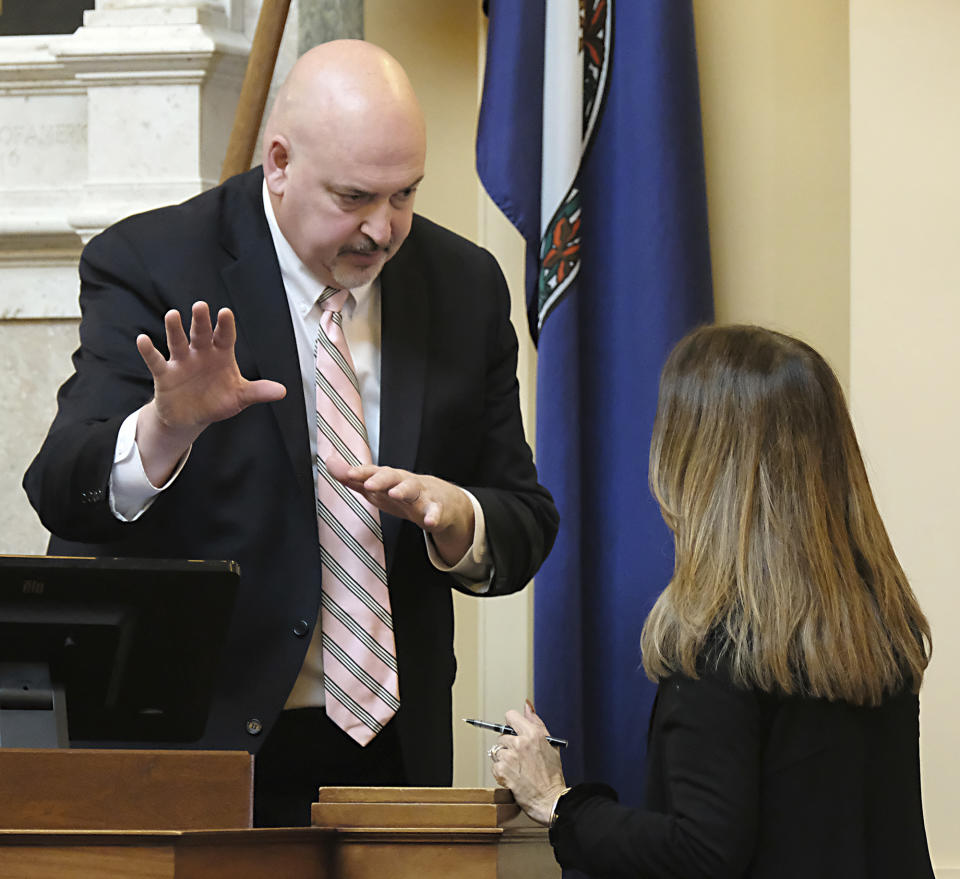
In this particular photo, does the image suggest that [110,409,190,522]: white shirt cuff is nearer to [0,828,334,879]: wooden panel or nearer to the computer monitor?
the computer monitor

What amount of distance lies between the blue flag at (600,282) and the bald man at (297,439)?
80 cm

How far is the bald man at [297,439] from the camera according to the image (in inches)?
86.0

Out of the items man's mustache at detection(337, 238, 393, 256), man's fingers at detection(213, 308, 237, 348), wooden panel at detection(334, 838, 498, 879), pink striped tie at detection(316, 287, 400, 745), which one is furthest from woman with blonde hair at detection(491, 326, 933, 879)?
man's fingers at detection(213, 308, 237, 348)

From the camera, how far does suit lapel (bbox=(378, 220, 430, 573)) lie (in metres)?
2.35

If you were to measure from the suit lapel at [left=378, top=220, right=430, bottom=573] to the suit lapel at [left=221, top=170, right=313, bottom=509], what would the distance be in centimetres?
14

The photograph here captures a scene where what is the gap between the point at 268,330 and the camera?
2344mm

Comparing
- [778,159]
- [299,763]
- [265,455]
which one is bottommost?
[299,763]

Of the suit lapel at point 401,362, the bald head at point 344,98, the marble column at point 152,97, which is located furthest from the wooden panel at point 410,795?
the marble column at point 152,97

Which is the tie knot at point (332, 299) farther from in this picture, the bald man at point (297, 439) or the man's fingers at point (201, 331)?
the man's fingers at point (201, 331)

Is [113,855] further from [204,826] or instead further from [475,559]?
[475,559]

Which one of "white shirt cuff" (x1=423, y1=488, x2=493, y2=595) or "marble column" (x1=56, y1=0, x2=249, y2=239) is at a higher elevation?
"marble column" (x1=56, y1=0, x2=249, y2=239)

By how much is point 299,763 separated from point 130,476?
1.79 feet

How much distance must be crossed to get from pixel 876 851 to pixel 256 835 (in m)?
0.89

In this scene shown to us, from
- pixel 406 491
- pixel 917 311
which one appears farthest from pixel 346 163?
pixel 917 311
